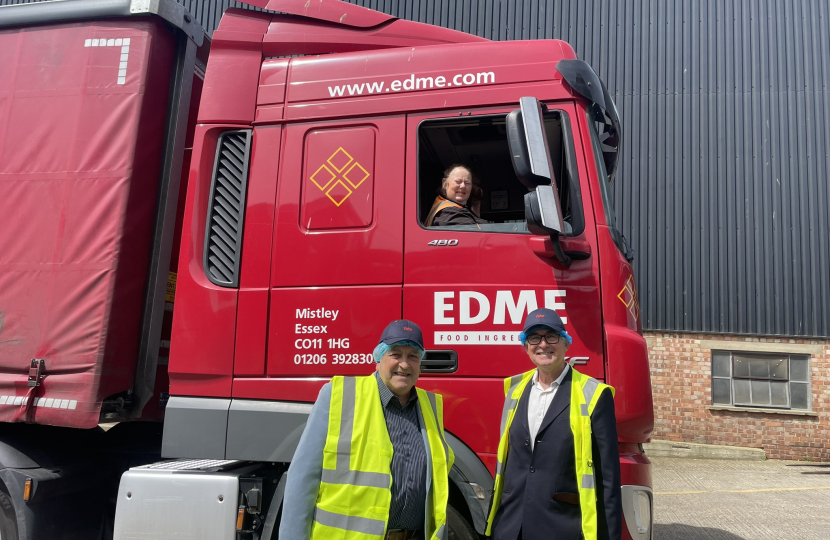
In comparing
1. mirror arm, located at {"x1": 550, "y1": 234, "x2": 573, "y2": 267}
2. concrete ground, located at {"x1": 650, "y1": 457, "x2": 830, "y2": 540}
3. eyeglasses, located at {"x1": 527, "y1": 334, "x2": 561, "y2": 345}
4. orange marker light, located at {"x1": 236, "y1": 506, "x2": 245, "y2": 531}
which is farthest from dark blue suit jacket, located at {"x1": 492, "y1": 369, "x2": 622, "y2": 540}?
concrete ground, located at {"x1": 650, "y1": 457, "x2": 830, "y2": 540}

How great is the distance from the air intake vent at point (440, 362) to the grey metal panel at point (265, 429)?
0.63 m

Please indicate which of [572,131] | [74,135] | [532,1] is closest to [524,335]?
[572,131]

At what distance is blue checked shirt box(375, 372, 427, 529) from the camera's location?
223 cm

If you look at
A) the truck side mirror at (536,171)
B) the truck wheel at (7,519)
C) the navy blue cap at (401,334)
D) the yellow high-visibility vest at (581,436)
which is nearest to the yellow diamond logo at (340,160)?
the truck side mirror at (536,171)

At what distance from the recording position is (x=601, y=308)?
2865 mm

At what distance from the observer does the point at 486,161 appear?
3.64m

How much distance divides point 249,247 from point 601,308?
5.95ft

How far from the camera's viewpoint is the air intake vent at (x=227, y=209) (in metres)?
3.24

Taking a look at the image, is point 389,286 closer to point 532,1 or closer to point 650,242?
point 650,242

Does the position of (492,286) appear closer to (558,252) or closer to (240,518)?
(558,252)

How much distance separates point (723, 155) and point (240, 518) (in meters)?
11.7

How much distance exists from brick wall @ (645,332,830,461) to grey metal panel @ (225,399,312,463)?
9801 millimetres

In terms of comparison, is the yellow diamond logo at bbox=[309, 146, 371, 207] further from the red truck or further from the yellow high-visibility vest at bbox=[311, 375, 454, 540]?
the yellow high-visibility vest at bbox=[311, 375, 454, 540]

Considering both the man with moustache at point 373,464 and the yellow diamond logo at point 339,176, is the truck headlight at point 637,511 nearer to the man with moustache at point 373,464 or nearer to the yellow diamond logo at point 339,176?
the man with moustache at point 373,464
